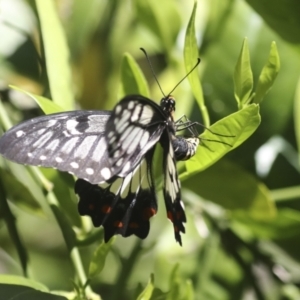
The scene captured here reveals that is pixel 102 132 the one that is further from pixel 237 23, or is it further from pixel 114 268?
pixel 114 268

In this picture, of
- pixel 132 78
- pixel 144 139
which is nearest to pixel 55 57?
pixel 132 78

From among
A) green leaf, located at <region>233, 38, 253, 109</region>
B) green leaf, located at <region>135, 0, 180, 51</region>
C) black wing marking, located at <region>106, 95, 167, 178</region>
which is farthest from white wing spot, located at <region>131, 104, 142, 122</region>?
green leaf, located at <region>135, 0, 180, 51</region>

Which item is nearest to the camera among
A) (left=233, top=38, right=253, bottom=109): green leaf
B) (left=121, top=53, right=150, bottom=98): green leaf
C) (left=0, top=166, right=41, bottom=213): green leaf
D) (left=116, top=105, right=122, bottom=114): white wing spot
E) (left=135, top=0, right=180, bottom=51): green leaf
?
(left=116, top=105, right=122, bottom=114): white wing spot

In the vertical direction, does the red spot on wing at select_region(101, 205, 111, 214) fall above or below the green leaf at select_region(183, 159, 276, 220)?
above

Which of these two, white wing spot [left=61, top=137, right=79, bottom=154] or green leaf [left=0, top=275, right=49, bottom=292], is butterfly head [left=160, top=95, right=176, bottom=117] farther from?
green leaf [left=0, top=275, right=49, bottom=292]

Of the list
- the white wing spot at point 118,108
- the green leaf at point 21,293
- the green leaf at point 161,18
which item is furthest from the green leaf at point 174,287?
the green leaf at point 161,18

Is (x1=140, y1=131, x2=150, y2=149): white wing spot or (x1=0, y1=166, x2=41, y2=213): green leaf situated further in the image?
(x1=0, y1=166, x2=41, y2=213): green leaf

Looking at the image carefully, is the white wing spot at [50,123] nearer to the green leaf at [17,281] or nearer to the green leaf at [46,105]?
the green leaf at [46,105]

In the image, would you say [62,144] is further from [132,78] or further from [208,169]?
[208,169]
